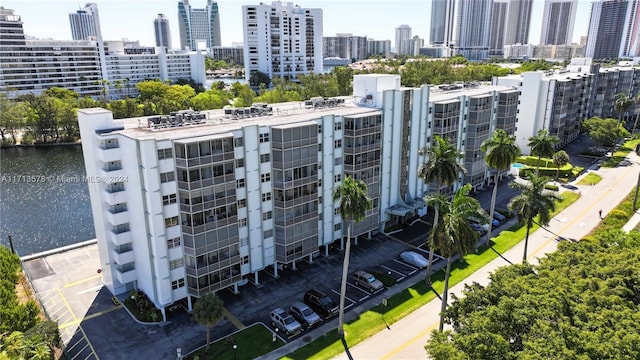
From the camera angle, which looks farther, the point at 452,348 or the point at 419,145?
the point at 419,145

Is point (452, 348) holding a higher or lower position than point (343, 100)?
lower

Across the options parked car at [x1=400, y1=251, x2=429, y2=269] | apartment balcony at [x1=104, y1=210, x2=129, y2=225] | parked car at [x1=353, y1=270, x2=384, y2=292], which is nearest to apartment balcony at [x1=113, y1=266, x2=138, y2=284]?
apartment balcony at [x1=104, y1=210, x2=129, y2=225]

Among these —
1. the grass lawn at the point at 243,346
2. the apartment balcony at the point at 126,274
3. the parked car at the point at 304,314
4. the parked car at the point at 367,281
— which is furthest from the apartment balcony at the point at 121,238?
the parked car at the point at 367,281

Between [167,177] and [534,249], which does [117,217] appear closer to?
[167,177]

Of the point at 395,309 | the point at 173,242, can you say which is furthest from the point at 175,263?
the point at 395,309

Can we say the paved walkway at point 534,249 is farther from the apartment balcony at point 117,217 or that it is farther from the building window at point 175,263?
the apartment balcony at point 117,217

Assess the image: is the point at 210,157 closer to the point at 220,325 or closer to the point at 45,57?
the point at 220,325

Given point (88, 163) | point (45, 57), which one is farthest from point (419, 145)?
point (45, 57)
